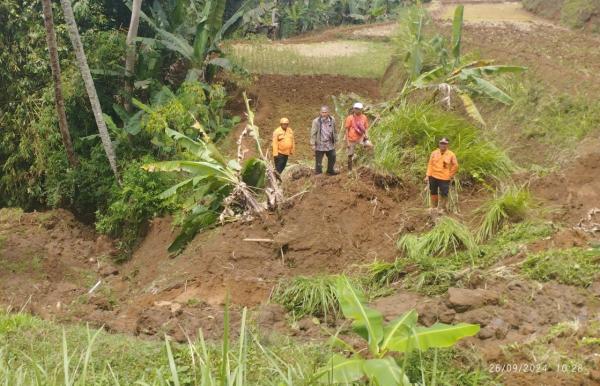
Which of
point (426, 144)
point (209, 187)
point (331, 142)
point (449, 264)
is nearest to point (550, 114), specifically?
point (426, 144)

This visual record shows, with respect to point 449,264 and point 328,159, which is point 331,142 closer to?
point 328,159

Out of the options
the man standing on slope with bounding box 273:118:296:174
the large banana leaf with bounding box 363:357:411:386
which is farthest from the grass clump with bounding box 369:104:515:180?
the large banana leaf with bounding box 363:357:411:386

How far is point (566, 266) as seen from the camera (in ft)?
21.6

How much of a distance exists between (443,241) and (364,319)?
339cm

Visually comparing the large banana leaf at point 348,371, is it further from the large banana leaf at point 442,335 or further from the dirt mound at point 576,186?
the dirt mound at point 576,186

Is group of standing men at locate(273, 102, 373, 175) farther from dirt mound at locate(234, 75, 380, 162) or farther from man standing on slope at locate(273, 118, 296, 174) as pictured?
dirt mound at locate(234, 75, 380, 162)

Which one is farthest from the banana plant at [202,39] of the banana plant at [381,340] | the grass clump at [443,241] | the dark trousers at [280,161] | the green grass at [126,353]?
the banana plant at [381,340]

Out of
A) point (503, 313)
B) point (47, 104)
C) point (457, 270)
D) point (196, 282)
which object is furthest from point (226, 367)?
point (47, 104)

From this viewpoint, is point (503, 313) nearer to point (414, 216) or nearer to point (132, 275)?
point (414, 216)

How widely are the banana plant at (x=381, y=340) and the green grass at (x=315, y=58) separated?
42.2 feet

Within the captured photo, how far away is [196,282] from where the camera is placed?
27.9ft

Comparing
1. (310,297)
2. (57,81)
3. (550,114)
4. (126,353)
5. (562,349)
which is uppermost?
(57,81)

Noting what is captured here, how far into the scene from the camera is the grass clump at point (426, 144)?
9.96 m

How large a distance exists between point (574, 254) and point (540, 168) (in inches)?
127
